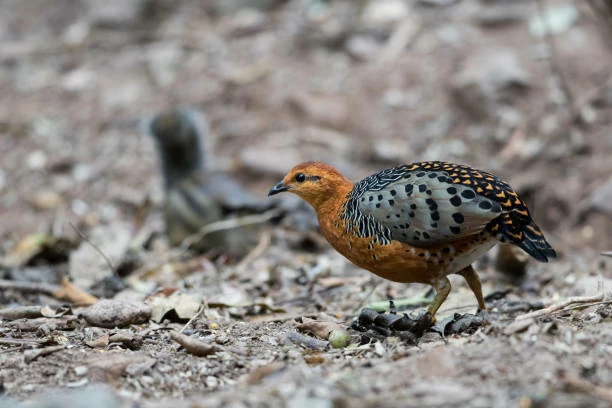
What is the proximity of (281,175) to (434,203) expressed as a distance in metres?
4.49

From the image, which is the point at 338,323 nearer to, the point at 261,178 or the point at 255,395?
the point at 255,395

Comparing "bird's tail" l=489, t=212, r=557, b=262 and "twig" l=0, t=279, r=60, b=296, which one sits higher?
"bird's tail" l=489, t=212, r=557, b=262

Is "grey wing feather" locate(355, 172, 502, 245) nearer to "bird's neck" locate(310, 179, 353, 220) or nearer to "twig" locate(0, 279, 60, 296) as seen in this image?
"bird's neck" locate(310, 179, 353, 220)

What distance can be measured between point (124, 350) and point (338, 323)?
4.17ft

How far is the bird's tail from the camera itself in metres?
4.34

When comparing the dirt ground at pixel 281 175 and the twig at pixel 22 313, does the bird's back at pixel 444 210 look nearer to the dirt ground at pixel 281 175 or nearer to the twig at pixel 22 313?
the dirt ground at pixel 281 175

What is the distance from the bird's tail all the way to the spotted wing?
0.27 ft

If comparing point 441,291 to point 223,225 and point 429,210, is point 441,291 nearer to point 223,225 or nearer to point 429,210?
point 429,210

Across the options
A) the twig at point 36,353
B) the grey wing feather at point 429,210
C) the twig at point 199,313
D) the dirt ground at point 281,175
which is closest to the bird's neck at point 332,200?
the grey wing feather at point 429,210

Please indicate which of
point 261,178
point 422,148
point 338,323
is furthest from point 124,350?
point 422,148

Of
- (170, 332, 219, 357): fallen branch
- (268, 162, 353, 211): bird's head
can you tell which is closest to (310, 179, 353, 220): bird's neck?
(268, 162, 353, 211): bird's head

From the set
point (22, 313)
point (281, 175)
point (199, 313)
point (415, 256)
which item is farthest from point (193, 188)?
point (415, 256)

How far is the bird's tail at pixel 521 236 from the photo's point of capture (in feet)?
14.3

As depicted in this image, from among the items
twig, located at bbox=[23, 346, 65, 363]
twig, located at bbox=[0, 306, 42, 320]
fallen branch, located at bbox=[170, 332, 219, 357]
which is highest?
twig, located at bbox=[23, 346, 65, 363]
